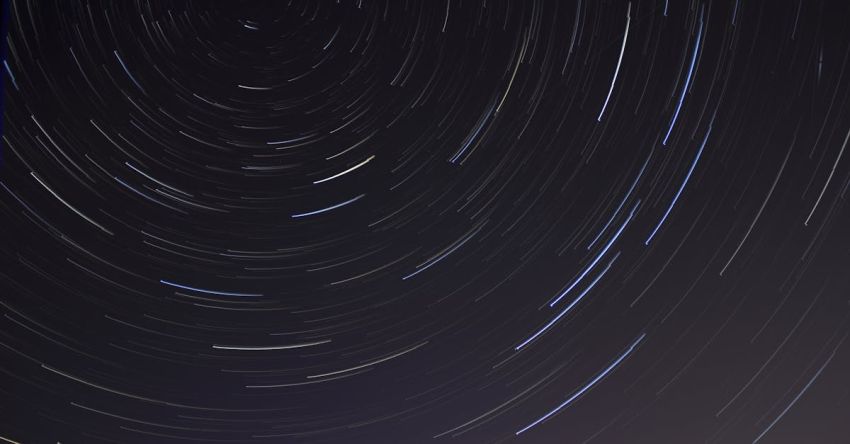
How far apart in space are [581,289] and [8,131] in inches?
91.6

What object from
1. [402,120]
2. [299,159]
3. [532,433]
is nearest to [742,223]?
[532,433]

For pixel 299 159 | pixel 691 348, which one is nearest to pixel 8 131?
pixel 299 159

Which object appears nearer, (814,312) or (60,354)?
(60,354)

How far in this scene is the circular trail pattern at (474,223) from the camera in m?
3.12

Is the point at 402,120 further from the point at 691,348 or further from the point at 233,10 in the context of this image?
the point at 691,348

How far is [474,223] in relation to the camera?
322 cm

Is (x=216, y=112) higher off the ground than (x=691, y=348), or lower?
higher

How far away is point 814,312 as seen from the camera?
328 centimetres

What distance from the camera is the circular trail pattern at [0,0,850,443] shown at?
3.12 m

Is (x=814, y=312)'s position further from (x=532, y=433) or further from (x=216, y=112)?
(x=216, y=112)

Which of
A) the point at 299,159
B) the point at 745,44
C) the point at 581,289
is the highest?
the point at 745,44

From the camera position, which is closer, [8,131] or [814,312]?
[8,131]

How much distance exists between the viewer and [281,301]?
320cm

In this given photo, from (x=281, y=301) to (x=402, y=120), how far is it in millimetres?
878
